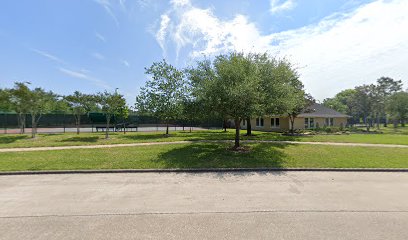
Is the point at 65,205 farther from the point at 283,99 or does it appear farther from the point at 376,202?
the point at 283,99

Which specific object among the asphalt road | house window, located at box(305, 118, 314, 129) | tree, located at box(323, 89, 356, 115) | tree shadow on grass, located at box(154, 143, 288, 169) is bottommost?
the asphalt road

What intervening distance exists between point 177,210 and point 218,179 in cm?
303

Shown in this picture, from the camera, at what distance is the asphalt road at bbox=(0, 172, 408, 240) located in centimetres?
429

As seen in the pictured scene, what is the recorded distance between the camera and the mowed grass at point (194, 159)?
9.77 meters

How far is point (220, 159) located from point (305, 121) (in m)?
25.8

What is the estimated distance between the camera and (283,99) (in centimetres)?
1220

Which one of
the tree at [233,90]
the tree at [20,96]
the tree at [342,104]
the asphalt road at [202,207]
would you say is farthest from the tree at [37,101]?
the tree at [342,104]

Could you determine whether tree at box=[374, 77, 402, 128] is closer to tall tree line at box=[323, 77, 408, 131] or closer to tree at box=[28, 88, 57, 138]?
tall tree line at box=[323, 77, 408, 131]

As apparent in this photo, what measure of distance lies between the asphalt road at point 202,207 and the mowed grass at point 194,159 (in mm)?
1361

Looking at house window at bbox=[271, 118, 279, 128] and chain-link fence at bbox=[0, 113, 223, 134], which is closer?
chain-link fence at bbox=[0, 113, 223, 134]

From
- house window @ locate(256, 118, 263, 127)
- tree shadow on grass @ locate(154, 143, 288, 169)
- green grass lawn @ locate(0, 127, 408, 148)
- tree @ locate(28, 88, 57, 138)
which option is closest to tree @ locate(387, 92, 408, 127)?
green grass lawn @ locate(0, 127, 408, 148)

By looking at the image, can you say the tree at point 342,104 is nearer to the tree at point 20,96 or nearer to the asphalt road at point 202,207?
the asphalt road at point 202,207

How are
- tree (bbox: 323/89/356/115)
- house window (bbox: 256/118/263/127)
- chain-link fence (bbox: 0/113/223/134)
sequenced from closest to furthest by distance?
chain-link fence (bbox: 0/113/223/134) < house window (bbox: 256/118/263/127) < tree (bbox: 323/89/356/115)

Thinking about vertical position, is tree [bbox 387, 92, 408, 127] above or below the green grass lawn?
above
